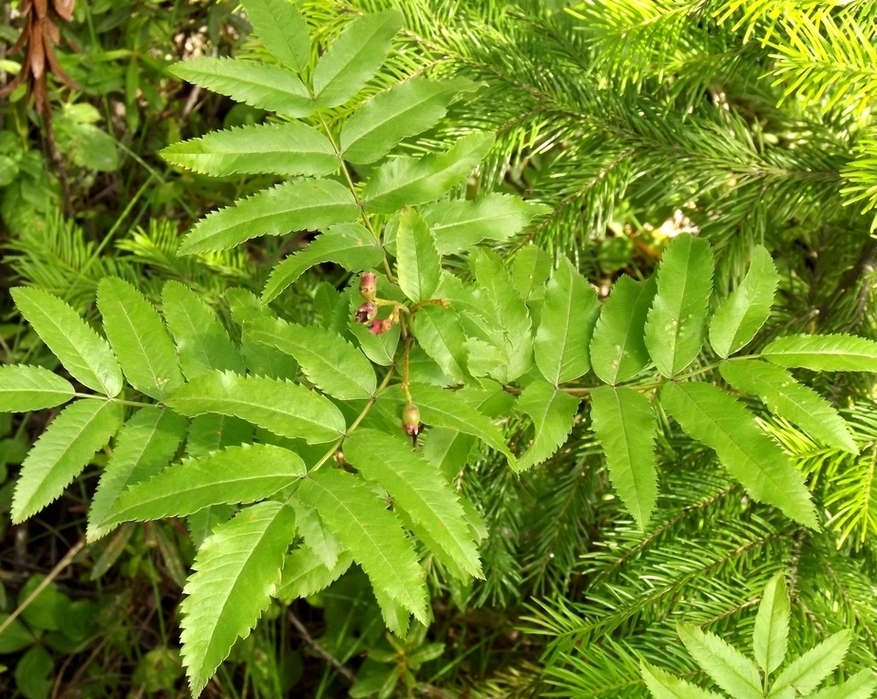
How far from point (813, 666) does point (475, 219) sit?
0.62 metres

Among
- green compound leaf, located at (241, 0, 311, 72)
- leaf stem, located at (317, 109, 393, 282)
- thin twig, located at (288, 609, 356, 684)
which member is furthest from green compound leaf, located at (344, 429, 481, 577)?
thin twig, located at (288, 609, 356, 684)

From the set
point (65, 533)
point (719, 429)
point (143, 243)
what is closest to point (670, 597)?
point (719, 429)

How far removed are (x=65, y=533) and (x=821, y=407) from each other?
188cm

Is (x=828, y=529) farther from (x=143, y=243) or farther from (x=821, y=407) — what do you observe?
(x=143, y=243)

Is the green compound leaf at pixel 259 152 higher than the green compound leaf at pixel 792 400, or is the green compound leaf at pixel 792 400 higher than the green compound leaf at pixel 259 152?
the green compound leaf at pixel 259 152

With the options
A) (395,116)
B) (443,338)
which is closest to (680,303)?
(443,338)

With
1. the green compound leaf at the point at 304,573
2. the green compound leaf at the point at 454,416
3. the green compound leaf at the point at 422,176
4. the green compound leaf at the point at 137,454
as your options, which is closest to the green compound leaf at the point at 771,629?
the green compound leaf at the point at 454,416

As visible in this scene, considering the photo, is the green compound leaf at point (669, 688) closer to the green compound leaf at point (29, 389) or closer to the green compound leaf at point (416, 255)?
the green compound leaf at point (416, 255)

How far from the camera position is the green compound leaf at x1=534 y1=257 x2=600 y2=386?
0.89 m

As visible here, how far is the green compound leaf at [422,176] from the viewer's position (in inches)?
33.2

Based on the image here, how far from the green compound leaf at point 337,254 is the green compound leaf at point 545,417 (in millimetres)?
237

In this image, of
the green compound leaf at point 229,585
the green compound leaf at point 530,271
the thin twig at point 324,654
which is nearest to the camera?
the green compound leaf at point 229,585

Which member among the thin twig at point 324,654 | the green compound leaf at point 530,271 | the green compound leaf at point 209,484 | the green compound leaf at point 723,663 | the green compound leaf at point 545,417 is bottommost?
the thin twig at point 324,654

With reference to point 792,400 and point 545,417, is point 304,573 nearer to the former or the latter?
point 545,417
